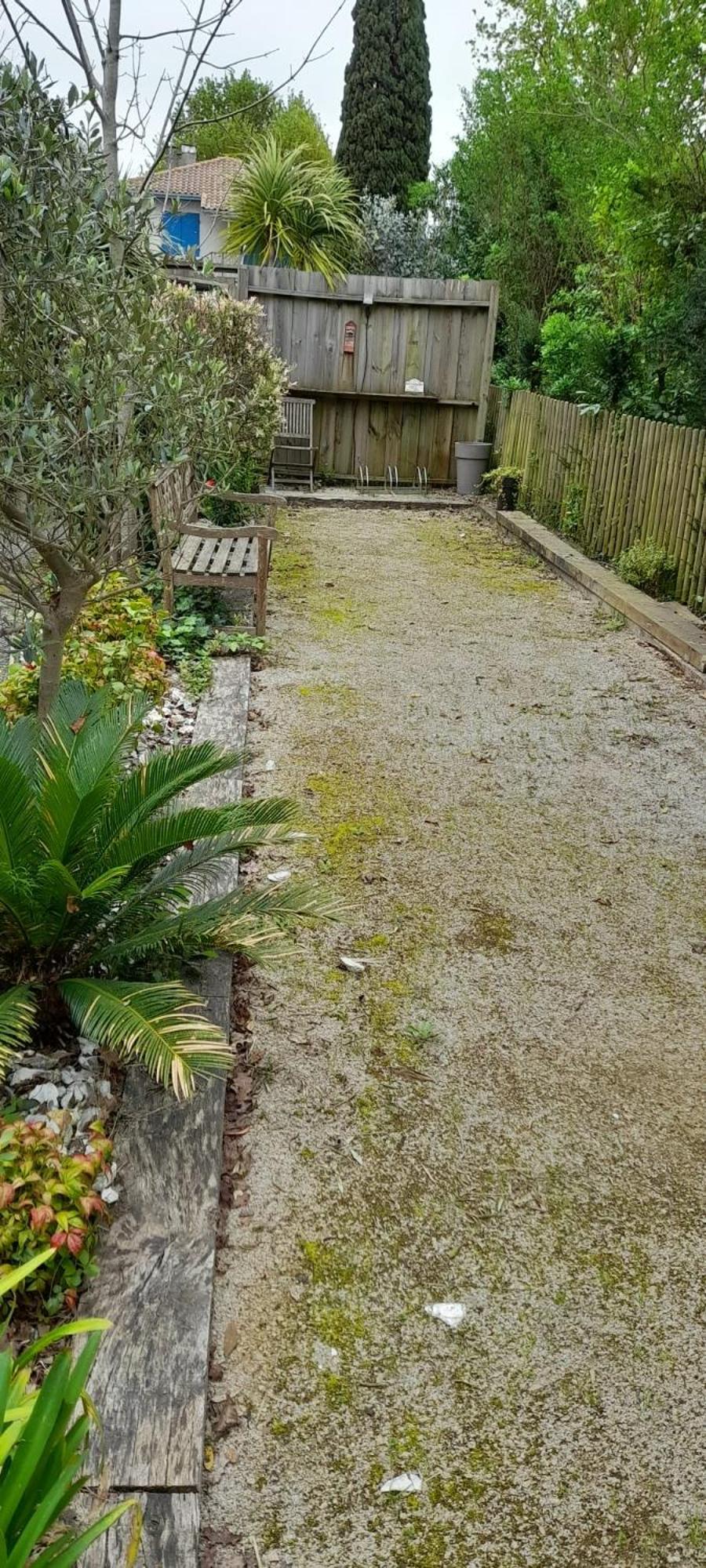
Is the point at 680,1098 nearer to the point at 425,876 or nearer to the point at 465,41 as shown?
the point at 425,876

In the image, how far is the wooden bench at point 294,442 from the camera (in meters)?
13.4

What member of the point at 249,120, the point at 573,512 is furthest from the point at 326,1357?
the point at 249,120

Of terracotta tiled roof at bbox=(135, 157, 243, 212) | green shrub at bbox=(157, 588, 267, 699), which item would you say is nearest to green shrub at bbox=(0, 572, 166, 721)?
green shrub at bbox=(157, 588, 267, 699)

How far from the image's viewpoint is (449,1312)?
94.3 inches

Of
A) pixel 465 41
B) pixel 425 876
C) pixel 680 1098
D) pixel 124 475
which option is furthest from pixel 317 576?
pixel 465 41

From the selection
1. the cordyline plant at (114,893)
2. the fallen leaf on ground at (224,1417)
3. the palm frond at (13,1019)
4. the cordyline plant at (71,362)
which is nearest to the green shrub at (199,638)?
the cordyline plant at (71,362)

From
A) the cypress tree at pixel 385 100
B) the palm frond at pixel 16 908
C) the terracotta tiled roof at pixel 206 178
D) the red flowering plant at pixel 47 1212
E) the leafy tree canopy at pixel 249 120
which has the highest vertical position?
the leafy tree canopy at pixel 249 120

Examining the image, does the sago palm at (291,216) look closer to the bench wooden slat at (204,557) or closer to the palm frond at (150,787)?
the bench wooden slat at (204,557)

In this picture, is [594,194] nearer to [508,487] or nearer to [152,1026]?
[508,487]

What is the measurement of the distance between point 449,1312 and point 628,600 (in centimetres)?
668

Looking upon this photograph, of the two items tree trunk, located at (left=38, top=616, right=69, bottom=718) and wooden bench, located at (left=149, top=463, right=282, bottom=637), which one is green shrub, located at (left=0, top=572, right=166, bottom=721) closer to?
wooden bench, located at (left=149, top=463, right=282, bottom=637)

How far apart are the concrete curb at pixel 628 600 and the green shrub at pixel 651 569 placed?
8 cm

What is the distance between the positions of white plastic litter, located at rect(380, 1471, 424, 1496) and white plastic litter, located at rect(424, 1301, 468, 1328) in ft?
1.15

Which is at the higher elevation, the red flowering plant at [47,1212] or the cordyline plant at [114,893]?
the cordyline plant at [114,893]
